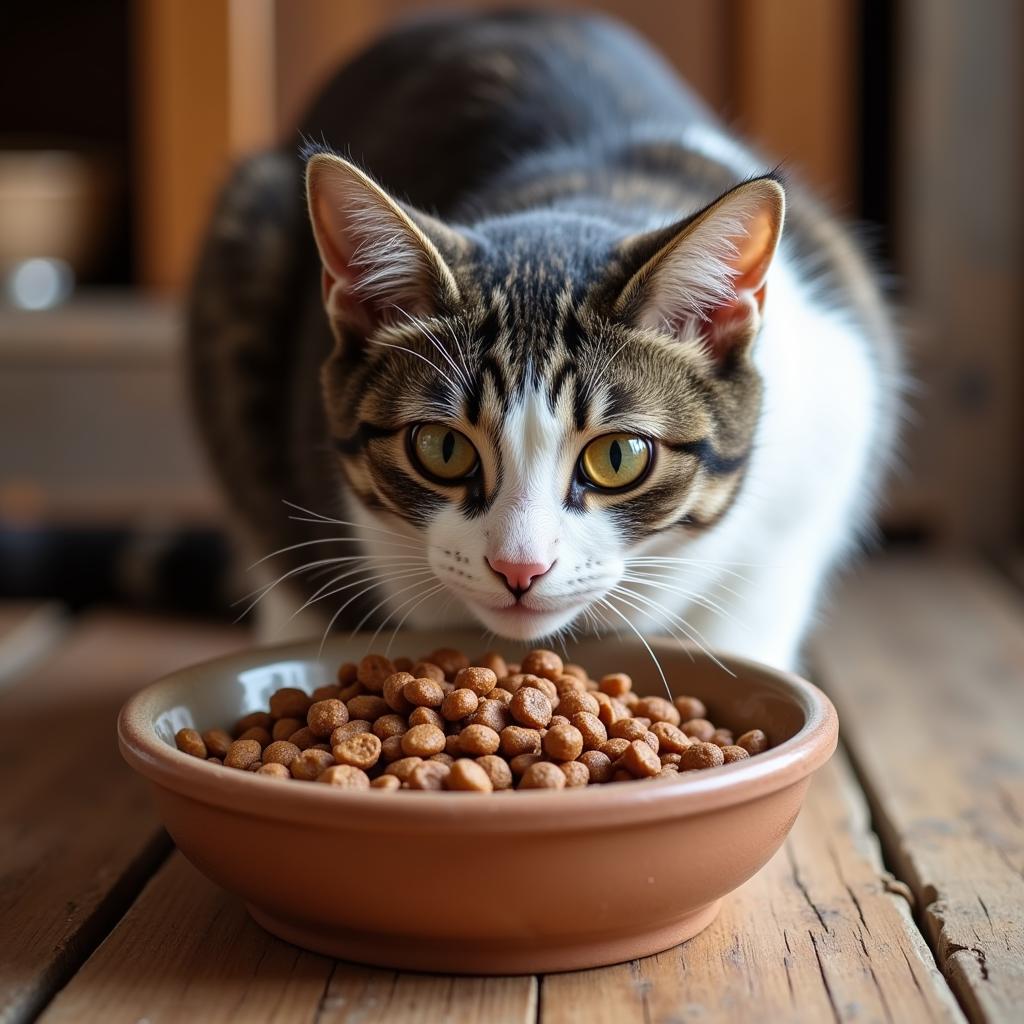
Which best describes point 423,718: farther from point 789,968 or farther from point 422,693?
point 789,968

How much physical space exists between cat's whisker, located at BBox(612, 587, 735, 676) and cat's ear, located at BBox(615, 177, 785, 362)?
0.76ft

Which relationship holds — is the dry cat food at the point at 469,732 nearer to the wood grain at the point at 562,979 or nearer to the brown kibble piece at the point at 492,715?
the brown kibble piece at the point at 492,715

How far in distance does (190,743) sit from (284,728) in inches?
3.0

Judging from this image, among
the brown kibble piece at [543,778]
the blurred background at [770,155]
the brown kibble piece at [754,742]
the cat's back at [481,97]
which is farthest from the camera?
the blurred background at [770,155]

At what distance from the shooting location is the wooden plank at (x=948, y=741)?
3.32 feet

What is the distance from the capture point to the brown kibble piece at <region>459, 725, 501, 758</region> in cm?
96

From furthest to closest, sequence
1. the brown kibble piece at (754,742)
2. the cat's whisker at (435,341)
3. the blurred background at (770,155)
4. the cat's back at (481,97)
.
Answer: the blurred background at (770,155), the cat's back at (481,97), the cat's whisker at (435,341), the brown kibble piece at (754,742)

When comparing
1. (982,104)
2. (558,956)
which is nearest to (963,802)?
(558,956)

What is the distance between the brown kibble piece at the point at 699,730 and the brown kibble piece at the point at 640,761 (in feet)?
0.40

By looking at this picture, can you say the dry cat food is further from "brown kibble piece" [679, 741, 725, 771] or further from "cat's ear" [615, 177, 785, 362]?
"cat's ear" [615, 177, 785, 362]

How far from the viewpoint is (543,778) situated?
0.92 m

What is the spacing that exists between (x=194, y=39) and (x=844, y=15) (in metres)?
1.29

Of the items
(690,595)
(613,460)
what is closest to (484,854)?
(613,460)

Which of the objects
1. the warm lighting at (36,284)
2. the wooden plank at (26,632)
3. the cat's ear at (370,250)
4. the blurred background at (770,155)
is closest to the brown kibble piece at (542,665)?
the cat's ear at (370,250)
